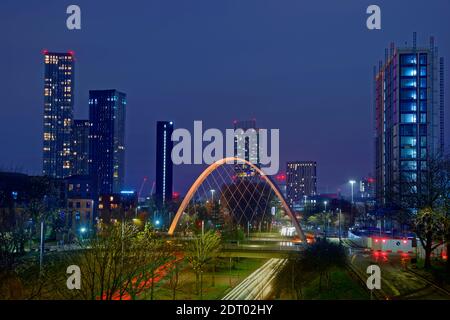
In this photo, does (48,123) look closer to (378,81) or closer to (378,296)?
(378,81)

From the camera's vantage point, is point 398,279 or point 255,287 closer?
point 398,279

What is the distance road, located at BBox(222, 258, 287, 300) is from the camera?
2967 cm

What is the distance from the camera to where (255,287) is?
3341 cm

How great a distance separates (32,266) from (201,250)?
1538 centimetres

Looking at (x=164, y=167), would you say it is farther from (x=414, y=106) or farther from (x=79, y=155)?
(x=414, y=106)

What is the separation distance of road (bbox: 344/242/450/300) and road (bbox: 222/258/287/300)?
19.2ft

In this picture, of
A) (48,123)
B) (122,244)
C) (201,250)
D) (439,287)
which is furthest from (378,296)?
(48,123)

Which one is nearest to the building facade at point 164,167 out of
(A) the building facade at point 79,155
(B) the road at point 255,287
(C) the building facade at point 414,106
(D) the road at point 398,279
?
(A) the building facade at point 79,155

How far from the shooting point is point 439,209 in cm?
3173

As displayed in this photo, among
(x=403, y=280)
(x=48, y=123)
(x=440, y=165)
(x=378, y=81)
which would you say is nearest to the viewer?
(x=403, y=280)

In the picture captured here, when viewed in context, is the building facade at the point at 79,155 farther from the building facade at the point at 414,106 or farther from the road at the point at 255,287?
the road at the point at 255,287

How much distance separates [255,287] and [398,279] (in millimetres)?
8524

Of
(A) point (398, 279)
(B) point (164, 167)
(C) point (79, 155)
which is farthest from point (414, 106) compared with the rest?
(C) point (79, 155)

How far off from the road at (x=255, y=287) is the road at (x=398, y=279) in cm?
586
